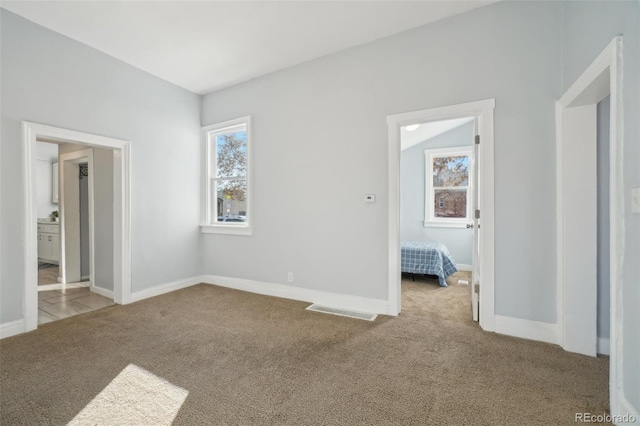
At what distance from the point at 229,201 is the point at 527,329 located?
4019mm

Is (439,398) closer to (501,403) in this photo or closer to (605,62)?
(501,403)

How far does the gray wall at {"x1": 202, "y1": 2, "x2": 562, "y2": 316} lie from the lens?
98.6 inches

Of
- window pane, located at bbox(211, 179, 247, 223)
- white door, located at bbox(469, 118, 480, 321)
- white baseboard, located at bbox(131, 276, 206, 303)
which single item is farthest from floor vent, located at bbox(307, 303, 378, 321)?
white baseboard, located at bbox(131, 276, 206, 303)

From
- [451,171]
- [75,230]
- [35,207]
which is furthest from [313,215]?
[75,230]

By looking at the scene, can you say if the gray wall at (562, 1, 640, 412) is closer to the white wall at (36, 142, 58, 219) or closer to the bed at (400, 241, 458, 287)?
the bed at (400, 241, 458, 287)

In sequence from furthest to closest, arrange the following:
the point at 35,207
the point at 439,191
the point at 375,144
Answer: the point at 439,191
the point at 375,144
the point at 35,207

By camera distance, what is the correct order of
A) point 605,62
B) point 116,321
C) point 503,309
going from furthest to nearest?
point 116,321, point 503,309, point 605,62

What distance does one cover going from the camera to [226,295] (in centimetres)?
391

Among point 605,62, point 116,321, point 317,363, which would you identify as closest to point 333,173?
point 317,363

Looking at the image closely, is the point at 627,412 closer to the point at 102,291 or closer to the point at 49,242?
the point at 102,291

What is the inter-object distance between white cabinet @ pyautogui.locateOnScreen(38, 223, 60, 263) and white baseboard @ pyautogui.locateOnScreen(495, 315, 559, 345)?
749cm

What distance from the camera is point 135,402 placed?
68.5 inches

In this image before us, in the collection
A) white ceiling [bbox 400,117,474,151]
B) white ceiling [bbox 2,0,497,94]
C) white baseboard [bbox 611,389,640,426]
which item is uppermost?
white ceiling [bbox 2,0,497,94]

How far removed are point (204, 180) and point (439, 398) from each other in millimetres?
4188
